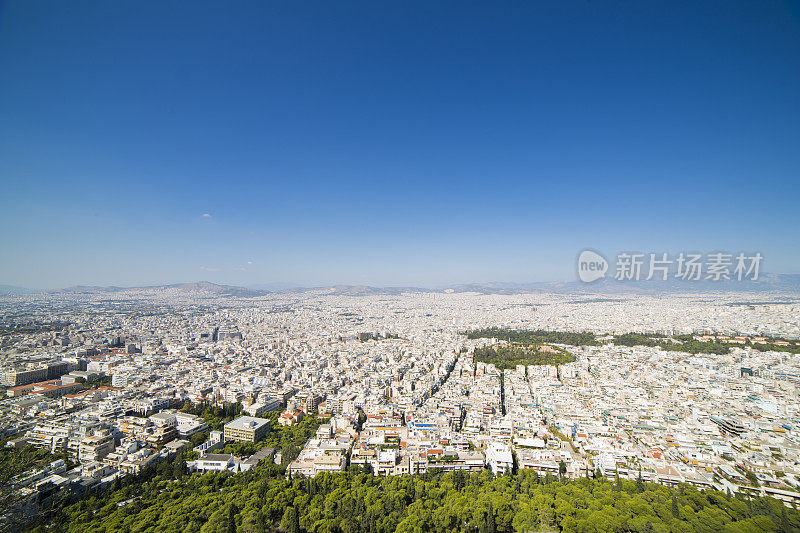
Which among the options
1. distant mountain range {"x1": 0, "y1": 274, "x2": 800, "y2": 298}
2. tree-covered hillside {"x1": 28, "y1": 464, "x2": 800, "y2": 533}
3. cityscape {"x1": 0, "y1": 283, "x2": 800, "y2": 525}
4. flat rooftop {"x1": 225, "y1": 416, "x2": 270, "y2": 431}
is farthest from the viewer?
distant mountain range {"x1": 0, "y1": 274, "x2": 800, "y2": 298}

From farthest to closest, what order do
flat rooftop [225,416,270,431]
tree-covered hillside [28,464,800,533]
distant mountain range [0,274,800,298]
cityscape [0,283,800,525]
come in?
distant mountain range [0,274,800,298] < flat rooftop [225,416,270,431] < cityscape [0,283,800,525] < tree-covered hillside [28,464,800,533]

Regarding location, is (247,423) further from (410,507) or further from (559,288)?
(559,288)

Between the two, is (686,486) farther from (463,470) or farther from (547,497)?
(463,470)

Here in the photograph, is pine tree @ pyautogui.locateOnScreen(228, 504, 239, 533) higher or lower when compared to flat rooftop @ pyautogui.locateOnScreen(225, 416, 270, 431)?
higher

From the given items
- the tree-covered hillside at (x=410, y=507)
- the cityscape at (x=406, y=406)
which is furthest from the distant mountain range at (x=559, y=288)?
the tree-covered hillside at (x=410, y=507)

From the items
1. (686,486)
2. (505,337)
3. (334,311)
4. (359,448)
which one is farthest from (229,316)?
(686,486)

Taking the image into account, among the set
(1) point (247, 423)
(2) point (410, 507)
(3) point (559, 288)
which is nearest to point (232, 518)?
(2) point (410, 507)

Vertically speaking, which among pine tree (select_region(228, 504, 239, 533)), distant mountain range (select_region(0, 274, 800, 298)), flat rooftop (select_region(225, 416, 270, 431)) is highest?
distant mountain range (select_region(0, 274, 800, 298))

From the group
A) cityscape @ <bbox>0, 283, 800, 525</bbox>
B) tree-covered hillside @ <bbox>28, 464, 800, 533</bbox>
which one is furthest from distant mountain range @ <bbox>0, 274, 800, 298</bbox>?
tree-covered hillside @ <bbox>28, 464, 800, 533</bbox>

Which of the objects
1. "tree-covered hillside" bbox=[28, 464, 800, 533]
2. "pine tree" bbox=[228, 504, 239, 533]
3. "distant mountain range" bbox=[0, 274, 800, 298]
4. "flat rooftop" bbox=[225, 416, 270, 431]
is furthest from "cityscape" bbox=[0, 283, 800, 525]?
"distant mountain range" bbox=[0, 274, 800, 298]

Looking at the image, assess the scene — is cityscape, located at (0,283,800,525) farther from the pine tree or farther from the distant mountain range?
the distant mountain range

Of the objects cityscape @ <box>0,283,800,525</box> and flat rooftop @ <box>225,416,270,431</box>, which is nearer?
cityscape @ <box>0,283,800,525</box>
